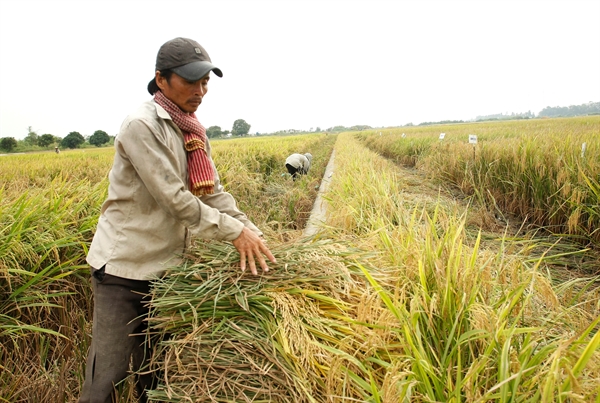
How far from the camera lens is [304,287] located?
125cm

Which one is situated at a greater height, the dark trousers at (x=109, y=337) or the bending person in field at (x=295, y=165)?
the bending person in field at (x=295, y=165)

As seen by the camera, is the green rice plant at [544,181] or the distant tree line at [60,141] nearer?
the green rice plant at [544,181]

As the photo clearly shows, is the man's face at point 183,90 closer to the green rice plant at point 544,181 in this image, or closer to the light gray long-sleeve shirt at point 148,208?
the light gray long-sleeve shirt at point 148,208

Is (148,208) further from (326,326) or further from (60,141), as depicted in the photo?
(60,141)

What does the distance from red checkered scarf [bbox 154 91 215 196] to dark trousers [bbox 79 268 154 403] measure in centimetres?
47

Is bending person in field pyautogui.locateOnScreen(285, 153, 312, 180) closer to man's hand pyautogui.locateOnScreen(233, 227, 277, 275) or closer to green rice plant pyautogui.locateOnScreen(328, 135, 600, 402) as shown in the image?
green rice plant pyautogui.locateOnScreen(328, 135, 600, 402)

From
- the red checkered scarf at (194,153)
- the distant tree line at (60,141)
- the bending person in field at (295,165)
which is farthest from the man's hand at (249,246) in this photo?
the distant tree line at (60,141)

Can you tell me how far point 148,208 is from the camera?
130 centimetres

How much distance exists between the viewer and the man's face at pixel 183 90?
130cm

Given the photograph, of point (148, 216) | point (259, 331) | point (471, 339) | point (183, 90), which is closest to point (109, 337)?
point (148, 216)

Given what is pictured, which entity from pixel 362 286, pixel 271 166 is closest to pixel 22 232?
pixel 362 286

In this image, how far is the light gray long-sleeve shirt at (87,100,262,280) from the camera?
1.17m

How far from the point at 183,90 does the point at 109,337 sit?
1.02 meters

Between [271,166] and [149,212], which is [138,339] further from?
[271,166]
